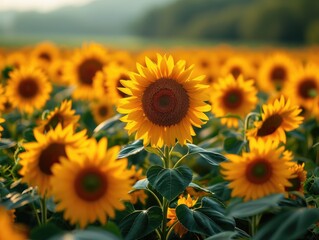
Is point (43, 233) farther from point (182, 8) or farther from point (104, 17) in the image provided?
point (104, 17)

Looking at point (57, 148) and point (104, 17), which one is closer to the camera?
point (57, 148)

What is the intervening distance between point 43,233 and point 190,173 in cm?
83

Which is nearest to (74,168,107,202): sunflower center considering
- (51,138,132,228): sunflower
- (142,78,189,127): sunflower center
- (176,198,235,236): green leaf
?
(51,138,132,228): sunflower

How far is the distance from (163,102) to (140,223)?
23.9 inches

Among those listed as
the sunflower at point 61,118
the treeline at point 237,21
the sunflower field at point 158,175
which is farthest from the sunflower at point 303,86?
the treeline at point 237,21

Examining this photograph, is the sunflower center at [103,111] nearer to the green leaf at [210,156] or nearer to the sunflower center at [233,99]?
the sunflower center at [233,99]

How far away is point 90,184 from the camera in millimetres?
2111

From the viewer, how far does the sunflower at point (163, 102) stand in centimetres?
284

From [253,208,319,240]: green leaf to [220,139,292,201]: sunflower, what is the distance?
0.18m

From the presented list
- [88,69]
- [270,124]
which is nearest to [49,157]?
[270,124]

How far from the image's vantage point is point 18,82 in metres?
4.77

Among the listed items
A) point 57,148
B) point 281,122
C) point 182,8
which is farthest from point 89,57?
point 182,8

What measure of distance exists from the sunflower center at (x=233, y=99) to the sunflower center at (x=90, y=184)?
2.71 meters

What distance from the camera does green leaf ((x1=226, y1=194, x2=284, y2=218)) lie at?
6.76 ft
